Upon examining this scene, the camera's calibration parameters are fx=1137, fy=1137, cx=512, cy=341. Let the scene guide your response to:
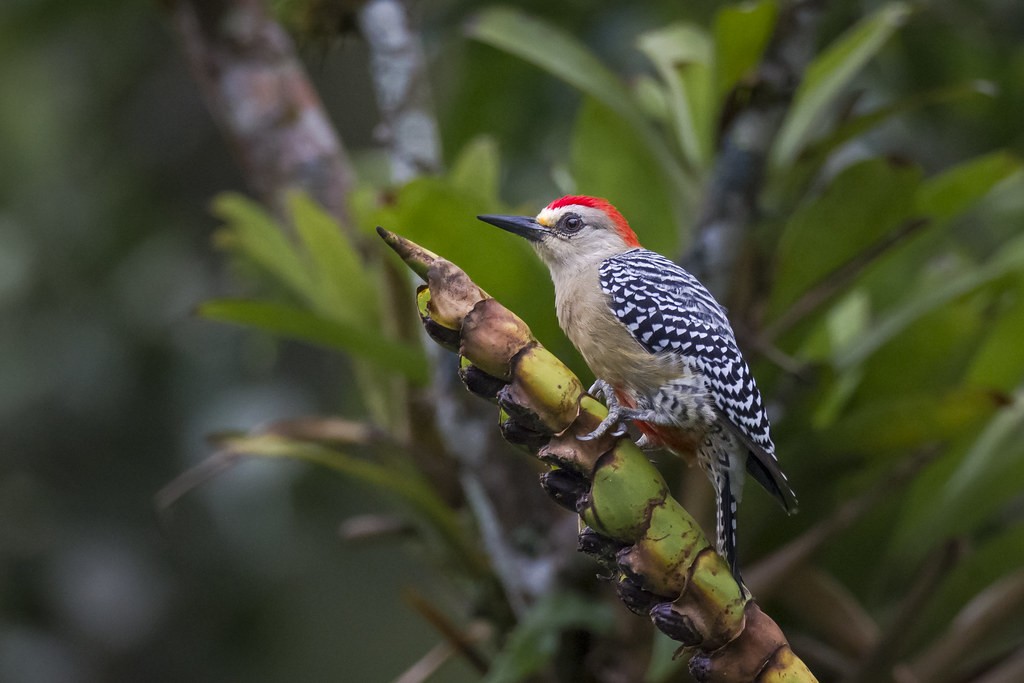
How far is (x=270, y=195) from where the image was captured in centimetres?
227

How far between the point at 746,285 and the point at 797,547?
392mm

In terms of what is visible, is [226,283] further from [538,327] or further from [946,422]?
[946,422]

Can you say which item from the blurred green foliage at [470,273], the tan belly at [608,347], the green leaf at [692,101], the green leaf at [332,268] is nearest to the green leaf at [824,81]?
the blurred green foliage at [470,273]

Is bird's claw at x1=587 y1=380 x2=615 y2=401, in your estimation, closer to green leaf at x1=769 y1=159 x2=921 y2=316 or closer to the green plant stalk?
the green plant stalk

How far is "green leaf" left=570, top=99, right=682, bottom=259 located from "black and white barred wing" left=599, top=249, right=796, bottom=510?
0.28m

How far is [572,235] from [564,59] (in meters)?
0.36

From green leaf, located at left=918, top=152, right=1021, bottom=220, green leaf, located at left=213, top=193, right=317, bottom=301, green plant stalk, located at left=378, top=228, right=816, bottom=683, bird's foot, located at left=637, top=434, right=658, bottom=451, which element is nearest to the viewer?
green plant stalk, located at left=378, top=228, right=816, bottom=683

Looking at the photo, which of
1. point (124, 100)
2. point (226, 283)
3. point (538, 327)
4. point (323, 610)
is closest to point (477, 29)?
point (538, 327)

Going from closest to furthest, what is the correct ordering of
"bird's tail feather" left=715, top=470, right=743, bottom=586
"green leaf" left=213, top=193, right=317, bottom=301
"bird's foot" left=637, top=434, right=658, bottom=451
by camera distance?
"bird's tail feather" left=715, top=470, right=743, bottom=586 → "bird's foot" left=637, top=434, right=658, bottom=451 → "green leaf" left=213, top=193, right=317, bottom=301

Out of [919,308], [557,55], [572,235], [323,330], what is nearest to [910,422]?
[919,308]

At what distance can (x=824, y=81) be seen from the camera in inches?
70.9

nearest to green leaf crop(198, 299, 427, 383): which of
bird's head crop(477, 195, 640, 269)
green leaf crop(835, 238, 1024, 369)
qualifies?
bird's head crop(477, 195, 640, 269)

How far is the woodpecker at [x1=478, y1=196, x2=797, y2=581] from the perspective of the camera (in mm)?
1269

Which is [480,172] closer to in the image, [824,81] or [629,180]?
[629,180]
